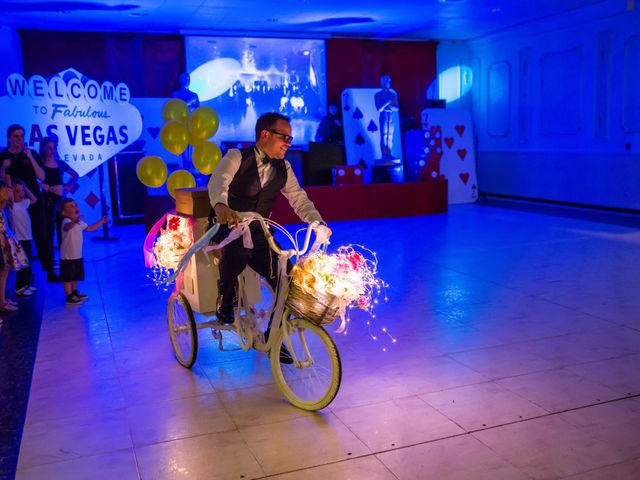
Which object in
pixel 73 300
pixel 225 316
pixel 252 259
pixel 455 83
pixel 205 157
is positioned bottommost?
pixel 73 300

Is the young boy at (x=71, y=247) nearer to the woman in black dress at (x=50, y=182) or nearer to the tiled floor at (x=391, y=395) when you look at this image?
the tiled floor at (x=391, y=395)

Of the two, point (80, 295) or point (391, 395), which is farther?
point (80, 295)

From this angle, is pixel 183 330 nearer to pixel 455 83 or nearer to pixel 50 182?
pixel 50 182

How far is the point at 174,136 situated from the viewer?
6484 mm

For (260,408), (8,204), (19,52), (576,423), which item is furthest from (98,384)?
(19,52)

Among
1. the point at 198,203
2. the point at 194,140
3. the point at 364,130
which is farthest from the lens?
the point at 364,130

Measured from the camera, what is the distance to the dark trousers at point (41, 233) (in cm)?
592

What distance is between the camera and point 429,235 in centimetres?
791

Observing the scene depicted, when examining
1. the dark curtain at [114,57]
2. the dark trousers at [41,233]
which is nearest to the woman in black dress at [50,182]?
the dark trousers at [41,233]

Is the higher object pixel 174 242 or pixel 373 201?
pixel 174 242

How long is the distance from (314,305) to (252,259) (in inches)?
21.6

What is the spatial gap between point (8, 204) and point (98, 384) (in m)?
2.77

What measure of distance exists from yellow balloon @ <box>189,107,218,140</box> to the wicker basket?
4025mm

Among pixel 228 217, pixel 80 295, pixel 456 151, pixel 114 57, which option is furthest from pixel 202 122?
pixel 456 151
